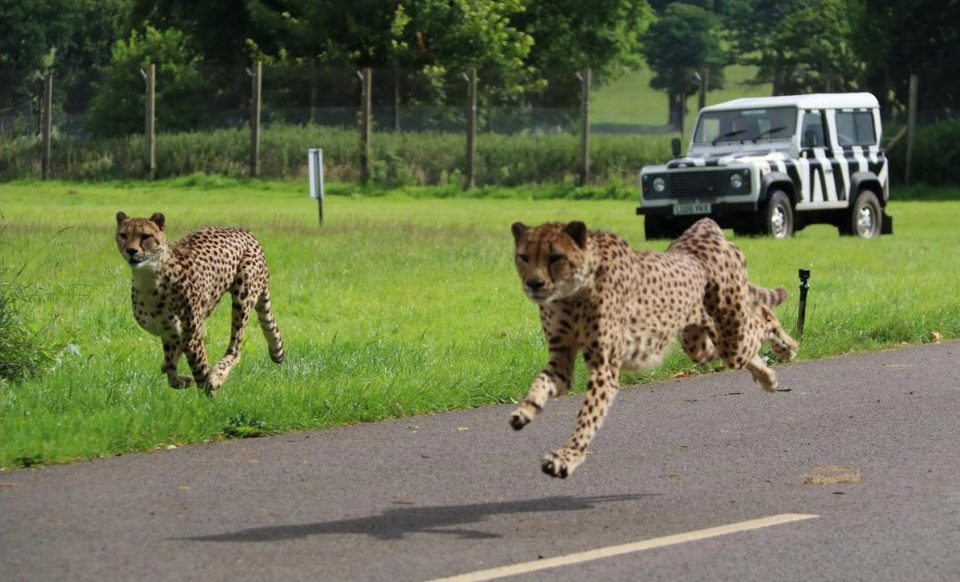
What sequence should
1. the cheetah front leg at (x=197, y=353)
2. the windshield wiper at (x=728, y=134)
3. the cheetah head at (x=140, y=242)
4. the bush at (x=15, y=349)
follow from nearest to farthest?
the cheetah head at (x=140, y=242), the cheetah front leg at (x=197, y=353), the bush at (x=15, y=349), the windshield wiper at (x=728, y=134)

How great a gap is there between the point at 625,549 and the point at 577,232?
1280mm

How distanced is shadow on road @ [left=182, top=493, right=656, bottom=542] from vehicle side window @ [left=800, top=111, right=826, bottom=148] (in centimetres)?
1913

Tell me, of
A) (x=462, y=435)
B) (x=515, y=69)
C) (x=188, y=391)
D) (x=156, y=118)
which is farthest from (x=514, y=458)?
(x=515, y=69)

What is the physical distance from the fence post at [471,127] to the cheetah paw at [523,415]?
1291 inches

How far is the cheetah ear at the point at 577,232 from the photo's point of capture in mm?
7020

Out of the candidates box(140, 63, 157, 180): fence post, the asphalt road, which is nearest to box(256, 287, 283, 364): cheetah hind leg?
the asphalt road

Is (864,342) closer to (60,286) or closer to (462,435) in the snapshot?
(462,435)

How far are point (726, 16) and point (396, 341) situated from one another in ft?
304

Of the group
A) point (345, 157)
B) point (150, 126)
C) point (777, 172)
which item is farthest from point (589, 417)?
point (345, 157)

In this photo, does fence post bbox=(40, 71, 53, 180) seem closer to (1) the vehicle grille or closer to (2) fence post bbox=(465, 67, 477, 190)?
(2) fence post bbox=(465, 67, 477, 190)

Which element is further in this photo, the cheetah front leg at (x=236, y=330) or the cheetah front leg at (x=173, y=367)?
the cheetah front leg at (x=236, y=330)

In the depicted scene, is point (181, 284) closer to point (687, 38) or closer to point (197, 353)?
point (197, 353)

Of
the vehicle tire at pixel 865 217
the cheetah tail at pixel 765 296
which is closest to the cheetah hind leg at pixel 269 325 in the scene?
the cheetah tail at pixel 765 296

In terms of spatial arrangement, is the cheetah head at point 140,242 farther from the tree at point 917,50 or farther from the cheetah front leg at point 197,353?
the tree at point 917,50
